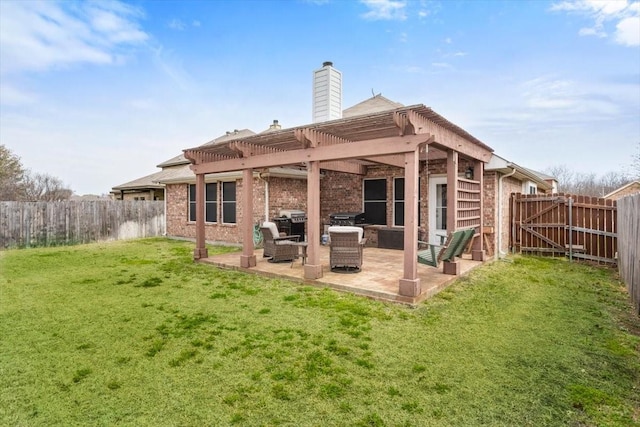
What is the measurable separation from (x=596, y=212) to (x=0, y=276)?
1450 centimetres

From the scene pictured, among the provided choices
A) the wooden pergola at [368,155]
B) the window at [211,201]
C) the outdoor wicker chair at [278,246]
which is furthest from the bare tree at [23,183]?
the outdoor wicker chair at [278,246]

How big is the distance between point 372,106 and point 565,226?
7.04 meters

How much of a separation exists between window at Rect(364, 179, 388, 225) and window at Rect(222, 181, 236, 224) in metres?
4.67

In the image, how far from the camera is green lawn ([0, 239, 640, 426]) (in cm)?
238

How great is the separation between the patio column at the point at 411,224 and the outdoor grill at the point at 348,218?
16.3ft

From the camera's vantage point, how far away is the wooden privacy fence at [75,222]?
37.2 feet

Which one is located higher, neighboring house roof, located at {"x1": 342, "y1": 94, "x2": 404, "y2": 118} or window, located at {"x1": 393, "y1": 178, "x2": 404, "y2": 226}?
neighboring house roof, located at {"x1": 342, "y1": 94, "x2": 404, "y2": 118}

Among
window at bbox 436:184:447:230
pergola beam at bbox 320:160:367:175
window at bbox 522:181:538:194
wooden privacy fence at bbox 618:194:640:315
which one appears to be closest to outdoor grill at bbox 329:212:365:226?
pergola beam at bbox 320:160:367:175

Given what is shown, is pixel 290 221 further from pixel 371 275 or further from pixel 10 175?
pixel 10 175

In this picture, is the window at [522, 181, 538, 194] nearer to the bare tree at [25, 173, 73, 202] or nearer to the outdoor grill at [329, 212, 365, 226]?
the outdoor grill at [329, 212, 365, 226]

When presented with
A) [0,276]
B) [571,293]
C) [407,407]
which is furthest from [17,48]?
[571,293]

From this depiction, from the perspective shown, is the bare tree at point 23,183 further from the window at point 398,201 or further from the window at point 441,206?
the window at point 441,206

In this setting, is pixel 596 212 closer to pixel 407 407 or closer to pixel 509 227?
pixel 509 227

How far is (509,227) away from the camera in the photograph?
→ 967cm
